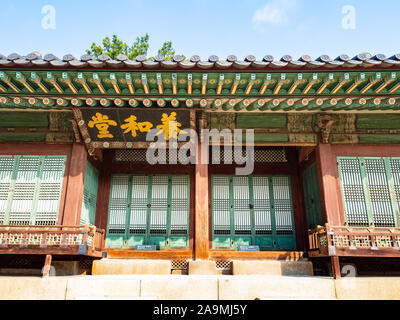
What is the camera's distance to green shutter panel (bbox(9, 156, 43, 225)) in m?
7.91

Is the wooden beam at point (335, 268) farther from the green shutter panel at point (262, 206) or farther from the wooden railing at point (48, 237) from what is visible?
the wooden railing at point (48, 237)

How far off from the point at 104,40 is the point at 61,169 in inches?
420

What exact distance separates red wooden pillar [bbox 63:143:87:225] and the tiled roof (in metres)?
2.46

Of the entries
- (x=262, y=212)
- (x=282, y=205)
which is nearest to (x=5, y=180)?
(x=262, y=212)

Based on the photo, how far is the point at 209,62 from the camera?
21.7 feet

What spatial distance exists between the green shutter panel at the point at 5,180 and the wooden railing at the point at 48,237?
0.79 meters

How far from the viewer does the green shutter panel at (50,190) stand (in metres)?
7.85

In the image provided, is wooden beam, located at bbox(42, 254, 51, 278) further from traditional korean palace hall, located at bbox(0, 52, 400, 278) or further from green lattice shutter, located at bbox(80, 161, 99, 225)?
green lattice shutter, located at bbox(80, 161, 99, 225)

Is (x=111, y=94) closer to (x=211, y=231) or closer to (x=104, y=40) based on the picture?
(x=211, y=231)

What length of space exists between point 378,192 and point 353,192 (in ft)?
2.18

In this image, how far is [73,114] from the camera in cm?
805

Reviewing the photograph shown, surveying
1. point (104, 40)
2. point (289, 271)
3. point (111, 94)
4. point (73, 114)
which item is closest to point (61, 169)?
point (73, 114)

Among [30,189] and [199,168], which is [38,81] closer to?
[30,189]

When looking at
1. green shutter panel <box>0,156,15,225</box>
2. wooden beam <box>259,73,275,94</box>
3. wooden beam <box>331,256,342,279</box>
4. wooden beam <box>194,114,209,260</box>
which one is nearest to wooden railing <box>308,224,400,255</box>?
wooden beam <box>331,256,342,279</box>
